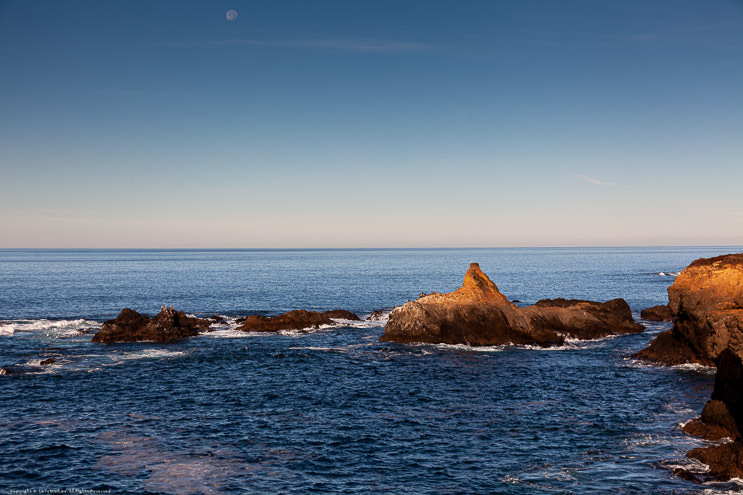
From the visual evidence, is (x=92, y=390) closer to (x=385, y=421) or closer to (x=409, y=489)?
(x=385, y=421)

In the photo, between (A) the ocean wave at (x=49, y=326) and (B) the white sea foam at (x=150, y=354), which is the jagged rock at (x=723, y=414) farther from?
(A) the ocean wave at (x=49, y=326)

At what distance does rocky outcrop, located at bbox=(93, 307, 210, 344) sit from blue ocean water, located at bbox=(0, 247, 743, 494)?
7.58 feet

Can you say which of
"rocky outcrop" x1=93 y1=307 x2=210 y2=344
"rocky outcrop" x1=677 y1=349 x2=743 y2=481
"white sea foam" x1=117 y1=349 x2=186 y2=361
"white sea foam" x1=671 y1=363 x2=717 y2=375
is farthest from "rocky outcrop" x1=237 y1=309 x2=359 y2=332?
"rocky outcrop" x1=677 y1=349 x2=743 y2=481

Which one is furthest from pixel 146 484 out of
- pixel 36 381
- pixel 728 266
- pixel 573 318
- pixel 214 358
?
pixel 573 318

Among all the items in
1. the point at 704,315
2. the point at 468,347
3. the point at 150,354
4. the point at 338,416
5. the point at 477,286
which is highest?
the point at 477,286

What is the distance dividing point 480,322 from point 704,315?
20.4 m

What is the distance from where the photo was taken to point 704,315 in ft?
133

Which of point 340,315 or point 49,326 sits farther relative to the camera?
point 340,315

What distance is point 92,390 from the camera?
35.8 meters

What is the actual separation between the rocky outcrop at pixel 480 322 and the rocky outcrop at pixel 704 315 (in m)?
10.6

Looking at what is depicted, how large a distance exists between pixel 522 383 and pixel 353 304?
2044 inches

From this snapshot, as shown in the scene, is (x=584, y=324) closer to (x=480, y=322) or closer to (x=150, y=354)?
(x=480, y=322)

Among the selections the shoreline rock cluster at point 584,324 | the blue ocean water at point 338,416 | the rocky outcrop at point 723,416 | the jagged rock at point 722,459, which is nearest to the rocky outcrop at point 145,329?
the shoreline rock cluster at point 584,324

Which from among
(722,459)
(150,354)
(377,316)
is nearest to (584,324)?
(377,316)
